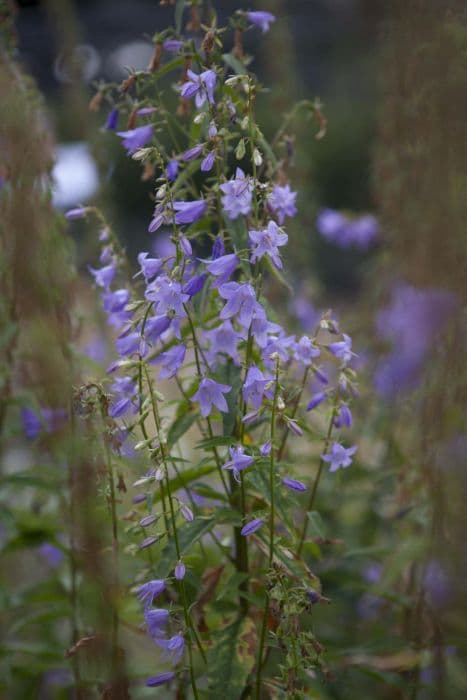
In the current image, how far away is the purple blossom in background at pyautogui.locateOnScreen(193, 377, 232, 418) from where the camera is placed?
1.53 meters

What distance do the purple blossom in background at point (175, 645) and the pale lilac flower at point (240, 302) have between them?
0.58 meters

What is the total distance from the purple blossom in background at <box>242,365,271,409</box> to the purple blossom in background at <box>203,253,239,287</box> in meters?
0.17

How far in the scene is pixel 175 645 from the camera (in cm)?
145

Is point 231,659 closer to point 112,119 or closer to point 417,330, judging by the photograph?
point 417,330

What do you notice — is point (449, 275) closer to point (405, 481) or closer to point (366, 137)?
point (405, 481)

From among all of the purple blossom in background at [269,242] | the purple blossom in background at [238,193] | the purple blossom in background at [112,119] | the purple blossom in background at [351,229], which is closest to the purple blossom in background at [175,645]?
the purple blossom in background at [269,242]

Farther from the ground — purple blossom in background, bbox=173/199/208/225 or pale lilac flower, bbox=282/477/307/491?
purple blossom in background, bbox=173/199/208/225

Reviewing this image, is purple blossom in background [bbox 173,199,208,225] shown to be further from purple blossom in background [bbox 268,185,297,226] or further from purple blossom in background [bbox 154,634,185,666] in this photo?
purple blossom in background [bbox 154,634,185,666]

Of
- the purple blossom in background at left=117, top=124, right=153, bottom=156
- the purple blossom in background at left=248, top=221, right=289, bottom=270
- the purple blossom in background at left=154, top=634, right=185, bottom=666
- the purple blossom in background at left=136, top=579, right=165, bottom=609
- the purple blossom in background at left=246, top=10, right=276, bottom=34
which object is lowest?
the purple blossom in background at left=154, top=634, right=185, bottom=666

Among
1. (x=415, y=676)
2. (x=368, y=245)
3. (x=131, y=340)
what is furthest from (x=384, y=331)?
(x=131, y=340)

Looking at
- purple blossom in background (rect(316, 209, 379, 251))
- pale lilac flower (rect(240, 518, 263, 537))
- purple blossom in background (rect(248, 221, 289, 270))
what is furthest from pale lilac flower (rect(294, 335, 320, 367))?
purple blossom in background (rect(316, 209, 379, 251))

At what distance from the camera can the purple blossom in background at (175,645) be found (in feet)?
4.76

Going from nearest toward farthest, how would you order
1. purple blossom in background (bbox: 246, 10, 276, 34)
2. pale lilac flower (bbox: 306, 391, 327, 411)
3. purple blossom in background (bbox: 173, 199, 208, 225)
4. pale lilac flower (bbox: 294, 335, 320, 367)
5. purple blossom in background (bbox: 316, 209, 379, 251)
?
1. purple blossom in background (bbox: 173, 199, 208, 225)
2. pale lilac flower (bbox: 294, 335, 320, 367)
3. pale lilac flower (bbox: 306, 391, 327, 411)
4. purple blossom in background (bbox: 246, 10, 276, 34)
5. purple blossom in background (bbox: 316, 209, 379, 251)

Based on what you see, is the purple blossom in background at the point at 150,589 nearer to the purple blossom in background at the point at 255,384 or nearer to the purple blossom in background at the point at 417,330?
the purple blossom in background at the point at 255,384
